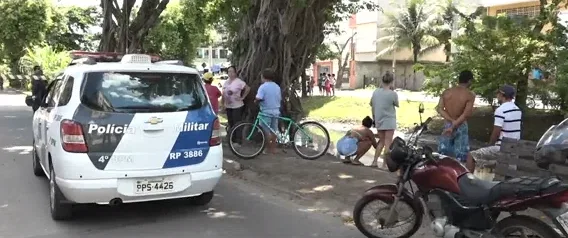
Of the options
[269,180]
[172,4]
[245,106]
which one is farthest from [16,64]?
[269,180]

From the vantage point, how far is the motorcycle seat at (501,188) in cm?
400

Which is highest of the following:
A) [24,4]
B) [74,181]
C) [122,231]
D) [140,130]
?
[24,4]

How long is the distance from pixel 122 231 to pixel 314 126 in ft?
17.0

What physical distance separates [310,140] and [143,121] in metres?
4.98

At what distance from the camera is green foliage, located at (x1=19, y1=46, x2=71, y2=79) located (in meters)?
34.0

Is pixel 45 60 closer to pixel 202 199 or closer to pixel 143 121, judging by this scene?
pixel 202 199

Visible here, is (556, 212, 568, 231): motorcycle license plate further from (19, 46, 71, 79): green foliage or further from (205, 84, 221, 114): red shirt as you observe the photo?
(19, 46, 71, 79): green foliage

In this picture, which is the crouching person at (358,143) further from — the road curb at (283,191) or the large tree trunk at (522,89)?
the large tree trunk at (522,89)

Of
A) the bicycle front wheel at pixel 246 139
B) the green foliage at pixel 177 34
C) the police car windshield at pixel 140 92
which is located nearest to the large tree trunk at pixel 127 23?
the bicycle front wheel at pixel 246 139

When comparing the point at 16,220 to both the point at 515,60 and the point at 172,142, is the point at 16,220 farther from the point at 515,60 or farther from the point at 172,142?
the point at 515,60

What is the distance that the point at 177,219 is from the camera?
6.18m

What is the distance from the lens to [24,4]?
37438mm

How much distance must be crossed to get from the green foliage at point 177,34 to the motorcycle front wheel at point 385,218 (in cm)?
3393

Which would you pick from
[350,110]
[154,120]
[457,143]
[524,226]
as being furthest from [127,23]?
[524,226]
